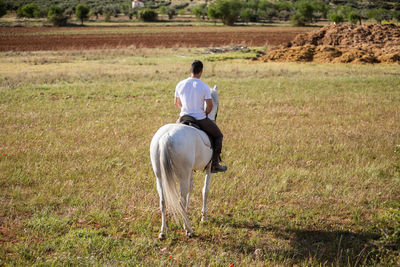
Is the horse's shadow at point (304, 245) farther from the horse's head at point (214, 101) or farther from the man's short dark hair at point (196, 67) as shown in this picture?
the man's short dark hair at point (196, 67)

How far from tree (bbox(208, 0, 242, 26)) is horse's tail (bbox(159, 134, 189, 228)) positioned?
99608mm

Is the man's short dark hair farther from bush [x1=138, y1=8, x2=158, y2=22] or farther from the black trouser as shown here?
bush [x1=138, y1=8, x2=158, y2=22]

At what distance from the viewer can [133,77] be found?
21.5 m

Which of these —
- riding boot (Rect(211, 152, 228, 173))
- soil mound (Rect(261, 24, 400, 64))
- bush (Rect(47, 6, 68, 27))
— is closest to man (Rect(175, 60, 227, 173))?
riding boot (Rect(211, 152, 228, 173))

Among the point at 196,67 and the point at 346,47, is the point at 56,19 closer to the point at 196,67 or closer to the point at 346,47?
the point at 346,47

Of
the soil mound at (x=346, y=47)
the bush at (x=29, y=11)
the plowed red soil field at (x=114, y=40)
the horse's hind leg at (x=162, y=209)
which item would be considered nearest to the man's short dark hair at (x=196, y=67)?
the horse's hind leg at (x=162, y=209)

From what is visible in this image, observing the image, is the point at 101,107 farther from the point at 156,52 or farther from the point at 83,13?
the point at 83,13

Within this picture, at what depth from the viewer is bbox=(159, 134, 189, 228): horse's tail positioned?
15.8 feet

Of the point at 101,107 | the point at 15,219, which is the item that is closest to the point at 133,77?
the point at 101,107

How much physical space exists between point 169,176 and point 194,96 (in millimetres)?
1393

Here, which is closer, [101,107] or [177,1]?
[101,107]

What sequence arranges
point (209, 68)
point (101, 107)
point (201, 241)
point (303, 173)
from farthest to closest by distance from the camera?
point (209, 68)
point (101, 107)
point (303, 173)
point (201, 241)

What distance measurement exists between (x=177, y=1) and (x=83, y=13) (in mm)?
120686

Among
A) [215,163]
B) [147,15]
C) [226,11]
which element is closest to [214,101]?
[215,163]
